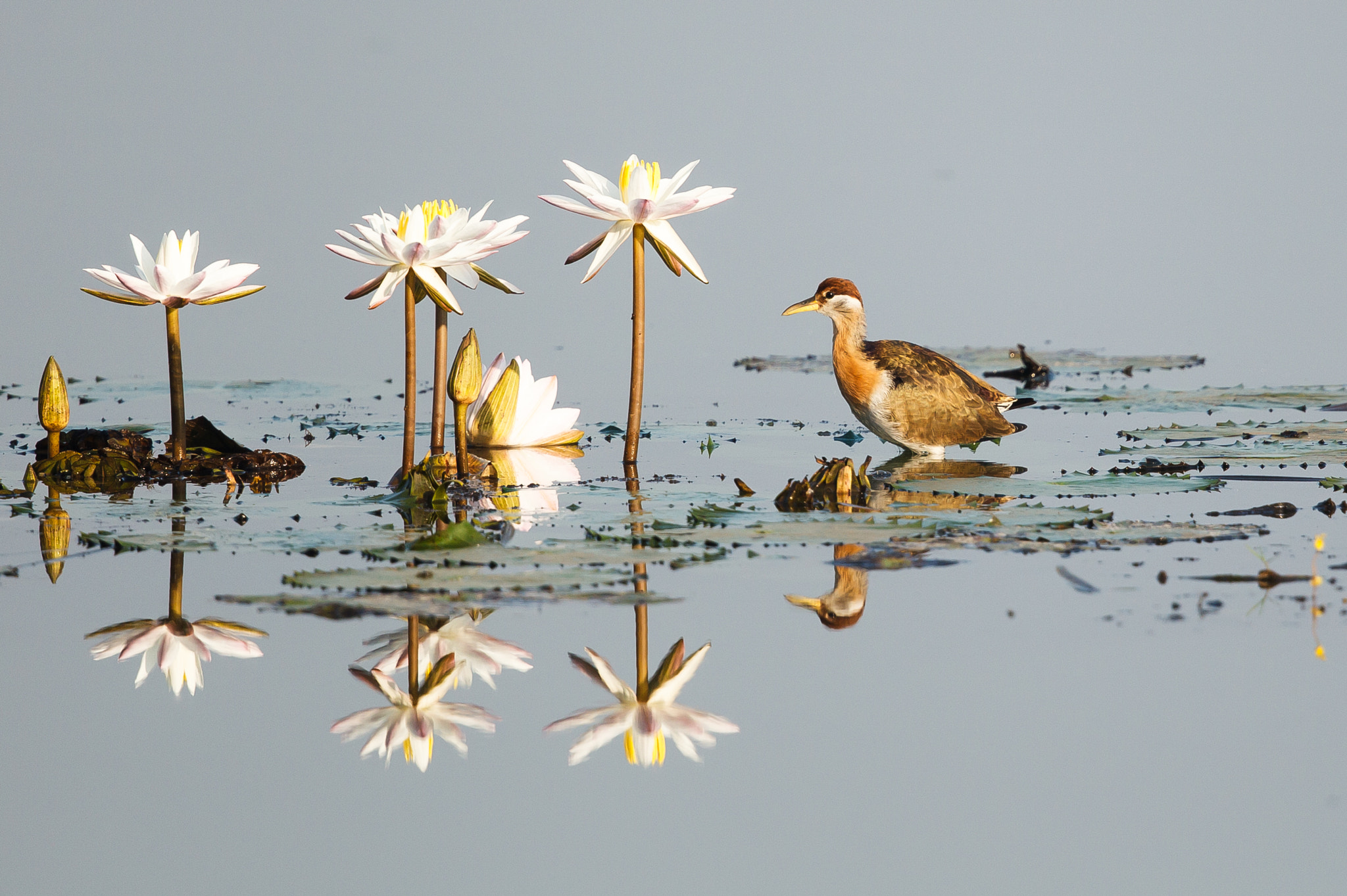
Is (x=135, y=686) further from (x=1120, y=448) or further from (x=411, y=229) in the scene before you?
(x=1120, y=448)

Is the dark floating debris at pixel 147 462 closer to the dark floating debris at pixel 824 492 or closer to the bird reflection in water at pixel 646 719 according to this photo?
the dark floating debris at pixel 824 492

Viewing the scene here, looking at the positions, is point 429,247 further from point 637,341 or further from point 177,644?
point 177,644

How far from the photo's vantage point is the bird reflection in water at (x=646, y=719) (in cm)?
412

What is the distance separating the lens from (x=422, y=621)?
4.97 m

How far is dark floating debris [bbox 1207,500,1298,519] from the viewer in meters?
6.77

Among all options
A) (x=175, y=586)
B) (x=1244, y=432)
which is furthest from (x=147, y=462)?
(x=1244, y=432)

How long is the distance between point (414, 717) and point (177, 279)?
4131mm

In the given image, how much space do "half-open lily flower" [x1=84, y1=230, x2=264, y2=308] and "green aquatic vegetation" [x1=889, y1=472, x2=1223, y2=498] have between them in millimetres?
3971

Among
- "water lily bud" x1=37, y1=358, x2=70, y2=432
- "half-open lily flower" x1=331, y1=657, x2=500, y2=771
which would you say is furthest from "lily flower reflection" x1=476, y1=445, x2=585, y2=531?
"water lily bud" x1=37, y1=358, x2=70, y2=432

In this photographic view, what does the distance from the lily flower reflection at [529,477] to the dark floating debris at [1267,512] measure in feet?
11.3

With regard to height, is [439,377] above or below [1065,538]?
above

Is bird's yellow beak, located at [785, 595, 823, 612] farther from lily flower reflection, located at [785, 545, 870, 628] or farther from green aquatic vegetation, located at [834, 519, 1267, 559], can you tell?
green aquatic vegetation, located at [834, 519, 1267, 559]

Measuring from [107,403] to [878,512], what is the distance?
302 inches

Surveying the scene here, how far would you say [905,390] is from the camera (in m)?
9.29
